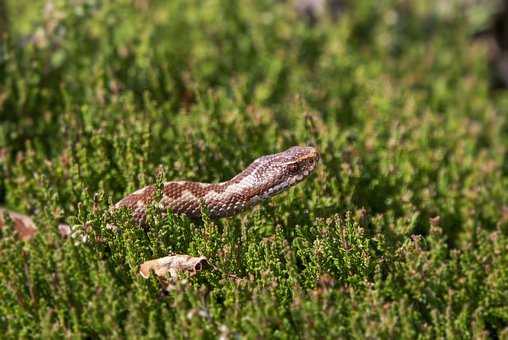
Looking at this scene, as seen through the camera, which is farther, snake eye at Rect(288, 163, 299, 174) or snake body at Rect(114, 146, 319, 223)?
snake eye at Rect(288, 163, 299, 174)

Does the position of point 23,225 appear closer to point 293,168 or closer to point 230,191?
point 230,191

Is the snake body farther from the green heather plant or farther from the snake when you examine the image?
the green heather plant

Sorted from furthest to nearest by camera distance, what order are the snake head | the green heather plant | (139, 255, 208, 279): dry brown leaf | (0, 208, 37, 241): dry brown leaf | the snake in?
1. (0, 208, 37, 241): dry brown leaf
2. the snake head
3. the snake
4. (139, 255, 208, 279): dry brown leaf
5. the green heather plant

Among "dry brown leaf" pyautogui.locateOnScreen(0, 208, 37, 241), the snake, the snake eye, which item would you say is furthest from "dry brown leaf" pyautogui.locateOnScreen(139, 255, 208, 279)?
"dry brown leaf" pyautogui.locateOnScreen(0, 208, 37, 241)

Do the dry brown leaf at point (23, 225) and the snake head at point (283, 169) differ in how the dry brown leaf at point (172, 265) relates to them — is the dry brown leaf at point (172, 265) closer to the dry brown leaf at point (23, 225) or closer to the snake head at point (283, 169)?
the snake head at point (283, 169)

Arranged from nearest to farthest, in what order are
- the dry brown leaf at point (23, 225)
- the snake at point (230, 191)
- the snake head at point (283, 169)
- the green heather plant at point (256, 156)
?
1. the green heather plant at point (256, 156)
2. the snake at point (230, 191)
3. the snake head at point (283, 169)
4. the dry brown leaf at point (23, 225)

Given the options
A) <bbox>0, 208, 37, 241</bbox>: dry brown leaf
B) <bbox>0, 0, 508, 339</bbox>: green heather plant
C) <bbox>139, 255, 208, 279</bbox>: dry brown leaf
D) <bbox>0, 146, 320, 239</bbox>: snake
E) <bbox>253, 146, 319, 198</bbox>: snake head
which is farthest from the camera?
<bbox>0, 208, 37, 241</bbox>: dry brown leaf

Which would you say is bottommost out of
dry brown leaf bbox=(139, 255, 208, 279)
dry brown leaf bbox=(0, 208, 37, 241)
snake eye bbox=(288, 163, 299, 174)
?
dry brown leaf bbox=(139, 255, 208, 279)

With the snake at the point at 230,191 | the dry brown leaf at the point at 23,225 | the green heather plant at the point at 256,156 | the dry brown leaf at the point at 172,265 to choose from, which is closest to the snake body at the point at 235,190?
the snake at the point at 230,191
